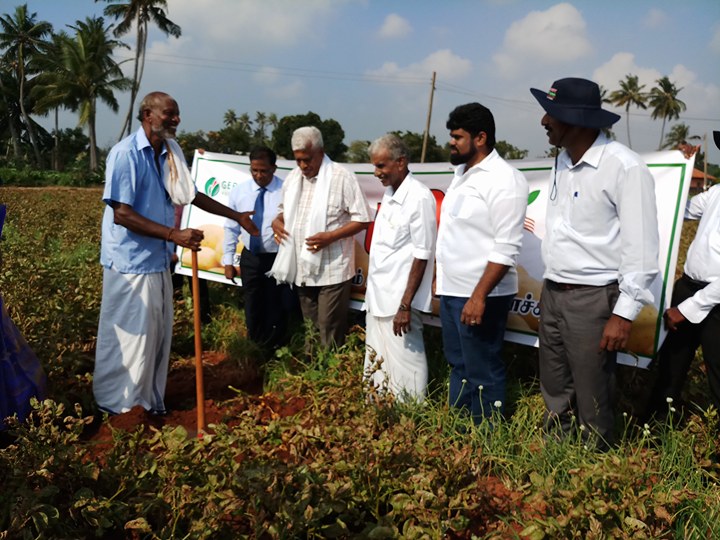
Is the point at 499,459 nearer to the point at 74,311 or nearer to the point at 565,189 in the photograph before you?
the point at 565,189

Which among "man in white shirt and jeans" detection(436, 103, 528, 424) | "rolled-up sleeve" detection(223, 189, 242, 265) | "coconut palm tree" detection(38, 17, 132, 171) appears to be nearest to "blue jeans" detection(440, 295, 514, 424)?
"man in white shirt and jeans" detection(436, 103, 528, 424)

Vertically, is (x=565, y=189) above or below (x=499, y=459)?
above

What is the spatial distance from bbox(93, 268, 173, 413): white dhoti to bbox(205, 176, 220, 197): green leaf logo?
2.10m

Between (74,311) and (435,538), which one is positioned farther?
(74,311)

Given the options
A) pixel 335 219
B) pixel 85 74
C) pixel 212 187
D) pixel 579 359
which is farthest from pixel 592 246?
pixel 85 74

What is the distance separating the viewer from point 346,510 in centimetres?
222

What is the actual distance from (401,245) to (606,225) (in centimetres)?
126

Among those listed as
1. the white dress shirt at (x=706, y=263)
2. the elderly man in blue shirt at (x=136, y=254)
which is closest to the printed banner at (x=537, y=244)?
the white dress shirt at (x=706, y=263)

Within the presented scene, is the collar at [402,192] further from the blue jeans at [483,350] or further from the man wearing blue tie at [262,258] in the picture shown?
the man wearing blue tie at [262,258]

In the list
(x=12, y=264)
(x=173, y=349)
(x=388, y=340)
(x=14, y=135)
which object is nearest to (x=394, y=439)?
(x=388, y=340)

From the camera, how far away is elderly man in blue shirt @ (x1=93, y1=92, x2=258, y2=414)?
3468 mm

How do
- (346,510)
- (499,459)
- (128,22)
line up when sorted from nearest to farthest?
(346,510) < (499,459) < (128,22)

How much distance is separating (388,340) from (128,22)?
43706 millimetres

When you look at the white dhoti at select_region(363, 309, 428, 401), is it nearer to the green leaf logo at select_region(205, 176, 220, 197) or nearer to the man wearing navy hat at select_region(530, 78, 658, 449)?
the man wearing navy hat at select_region(530, 78, 658, 449)
